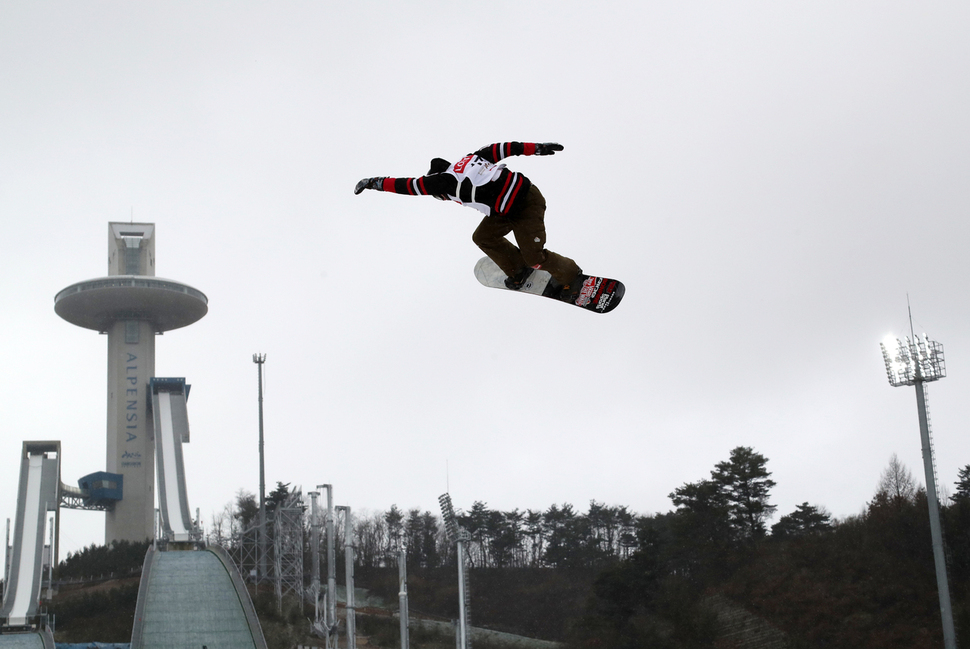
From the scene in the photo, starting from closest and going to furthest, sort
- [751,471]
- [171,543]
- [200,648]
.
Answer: [200,648], [171,543], [751,471]

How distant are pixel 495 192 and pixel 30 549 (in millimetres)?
52009

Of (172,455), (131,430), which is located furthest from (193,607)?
(131,430)

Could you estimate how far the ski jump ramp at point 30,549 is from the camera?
41.7 m

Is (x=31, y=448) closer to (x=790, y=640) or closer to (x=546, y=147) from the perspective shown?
(x=790, y=640)

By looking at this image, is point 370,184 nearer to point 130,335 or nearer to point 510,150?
point 510,150

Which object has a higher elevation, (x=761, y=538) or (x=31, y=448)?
(x=31, y=448)

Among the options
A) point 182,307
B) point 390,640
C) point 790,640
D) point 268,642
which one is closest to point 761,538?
point 790,640

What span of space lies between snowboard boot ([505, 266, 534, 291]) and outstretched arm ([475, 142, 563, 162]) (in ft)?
6.00

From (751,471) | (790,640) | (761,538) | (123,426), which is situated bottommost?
(790,640)

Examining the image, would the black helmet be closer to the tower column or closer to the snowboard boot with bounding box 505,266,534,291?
the snowboard boot with bounding box 505,266,534,291

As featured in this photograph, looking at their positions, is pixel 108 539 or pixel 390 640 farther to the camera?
pixel 108 539

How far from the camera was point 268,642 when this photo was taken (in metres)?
42.7

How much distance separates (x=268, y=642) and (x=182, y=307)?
112 feet

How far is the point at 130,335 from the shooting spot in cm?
7019
